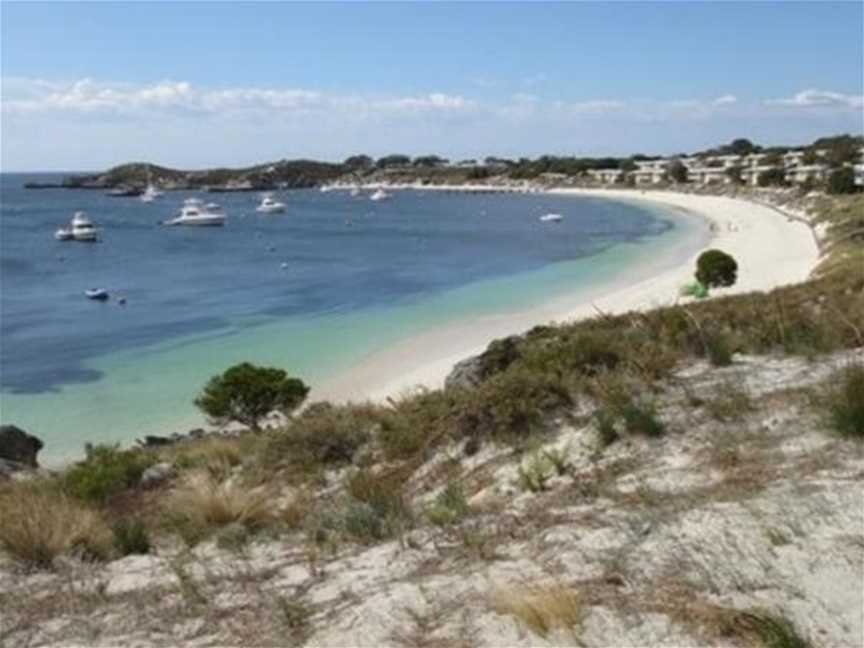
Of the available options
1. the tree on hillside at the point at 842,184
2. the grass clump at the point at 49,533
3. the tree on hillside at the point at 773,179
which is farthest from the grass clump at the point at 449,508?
the tree on hillside at the point at 773,179

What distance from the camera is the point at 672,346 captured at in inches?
433

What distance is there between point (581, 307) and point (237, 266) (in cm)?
3040

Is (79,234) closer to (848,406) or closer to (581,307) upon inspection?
(581,307)

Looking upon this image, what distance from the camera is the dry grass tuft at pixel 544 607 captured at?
16.5 feet

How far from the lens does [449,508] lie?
7.23 metres

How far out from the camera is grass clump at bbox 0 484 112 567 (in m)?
7.30

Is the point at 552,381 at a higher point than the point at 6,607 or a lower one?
higher

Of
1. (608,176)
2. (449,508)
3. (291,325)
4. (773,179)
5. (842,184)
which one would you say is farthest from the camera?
(608,176)

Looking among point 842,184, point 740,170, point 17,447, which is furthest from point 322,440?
point 740,170

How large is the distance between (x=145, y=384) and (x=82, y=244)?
59617 millimetres

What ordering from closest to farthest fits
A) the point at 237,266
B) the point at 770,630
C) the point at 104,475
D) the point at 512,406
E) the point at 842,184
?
the point at 770,630 < the point at 512,406 < the point at 104,475 < the point at 237,266 < the point at 842,184

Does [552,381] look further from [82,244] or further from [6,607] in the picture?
[82,244]

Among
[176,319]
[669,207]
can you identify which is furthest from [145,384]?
[669,207]

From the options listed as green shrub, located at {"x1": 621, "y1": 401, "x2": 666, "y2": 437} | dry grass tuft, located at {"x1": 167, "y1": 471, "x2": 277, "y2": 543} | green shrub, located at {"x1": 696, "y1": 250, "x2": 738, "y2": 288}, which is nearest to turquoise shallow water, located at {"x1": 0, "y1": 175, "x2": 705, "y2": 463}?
green shrub, located at {"x1": 696, "y1": 250, "x2": 738, "y2": 288}
